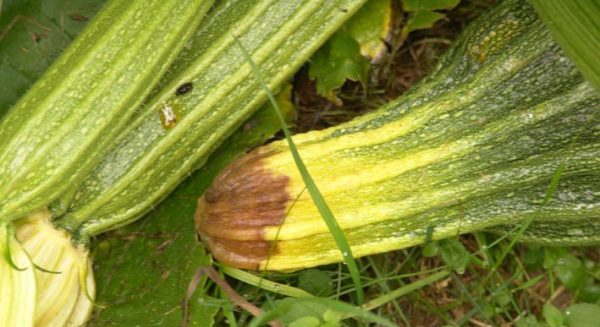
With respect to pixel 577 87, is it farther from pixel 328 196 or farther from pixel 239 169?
pixel 239 169

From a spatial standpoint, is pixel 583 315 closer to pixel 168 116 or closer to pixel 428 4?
pixel 428 4

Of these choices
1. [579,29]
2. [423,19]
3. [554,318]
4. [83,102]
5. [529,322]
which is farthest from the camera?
[423,19]

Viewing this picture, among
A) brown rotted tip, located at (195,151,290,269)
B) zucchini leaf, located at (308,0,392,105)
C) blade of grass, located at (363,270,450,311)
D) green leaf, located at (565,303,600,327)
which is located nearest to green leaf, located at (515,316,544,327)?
green leaf, located at (565,303,600,327)

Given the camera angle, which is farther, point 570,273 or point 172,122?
point 570,273

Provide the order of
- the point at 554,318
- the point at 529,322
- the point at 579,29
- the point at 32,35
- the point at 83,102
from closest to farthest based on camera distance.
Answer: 1. the point at 579,29
2. the point at 83,102
3. the point at 554,318
4. the point at 529,322
5. the point at 32,35

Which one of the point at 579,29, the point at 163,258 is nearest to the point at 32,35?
the point at 163,258

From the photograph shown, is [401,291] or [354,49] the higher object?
[354,49]

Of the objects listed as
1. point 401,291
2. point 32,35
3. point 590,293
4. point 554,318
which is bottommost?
point 590,293
